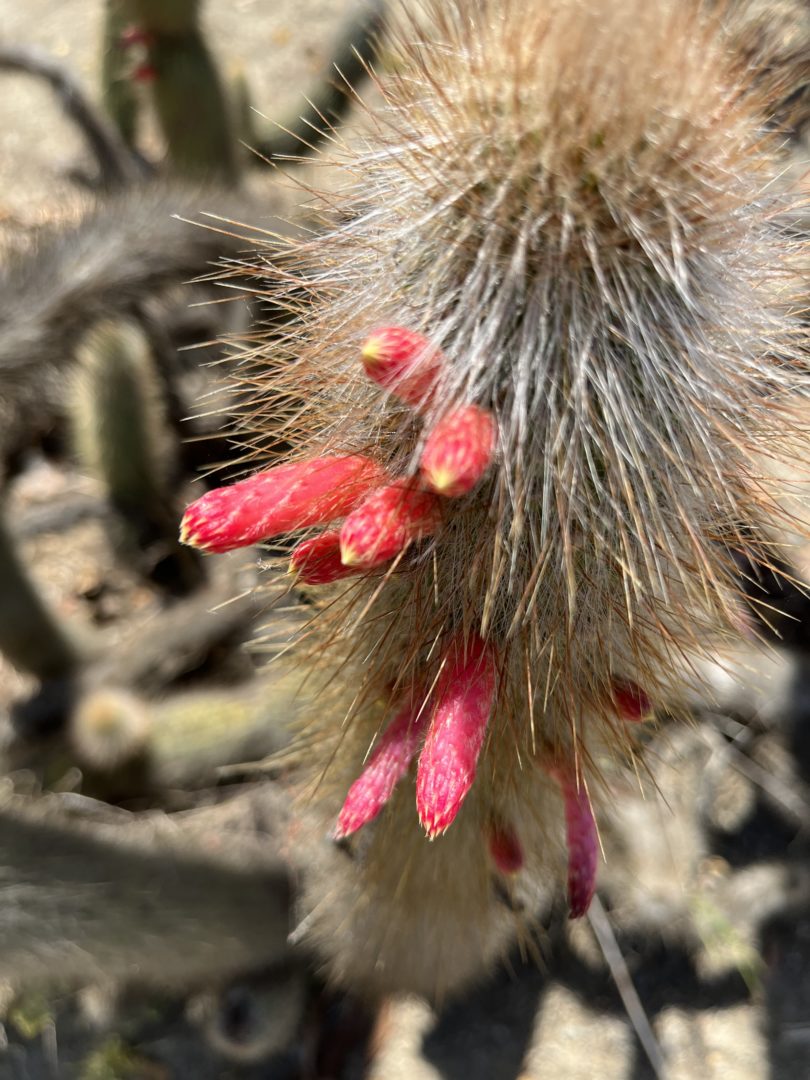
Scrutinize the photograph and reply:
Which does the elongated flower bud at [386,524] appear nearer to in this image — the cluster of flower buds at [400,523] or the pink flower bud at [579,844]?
the cluster of flower buds at [400,523]

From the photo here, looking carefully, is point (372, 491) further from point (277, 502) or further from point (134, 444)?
point (134, 444)

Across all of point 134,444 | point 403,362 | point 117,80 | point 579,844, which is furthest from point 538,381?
point 117,80

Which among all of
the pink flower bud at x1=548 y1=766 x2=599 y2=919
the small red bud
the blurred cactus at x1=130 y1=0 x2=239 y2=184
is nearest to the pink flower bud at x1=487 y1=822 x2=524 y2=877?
the pink flower bud at x1=548 y1=766 x2=599 y2=919

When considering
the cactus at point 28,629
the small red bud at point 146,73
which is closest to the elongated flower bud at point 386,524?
the cactus at point 28,629

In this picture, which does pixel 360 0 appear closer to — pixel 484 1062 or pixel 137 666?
pixel 137 666

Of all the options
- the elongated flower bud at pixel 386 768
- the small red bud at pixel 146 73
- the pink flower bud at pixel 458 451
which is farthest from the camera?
the small red bud at pixel 146 73

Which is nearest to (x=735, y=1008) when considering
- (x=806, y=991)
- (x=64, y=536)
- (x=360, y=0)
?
(x=806, y=991)

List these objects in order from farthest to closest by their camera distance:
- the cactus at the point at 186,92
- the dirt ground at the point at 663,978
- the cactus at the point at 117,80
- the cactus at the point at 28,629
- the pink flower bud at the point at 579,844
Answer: the cactus at the point at 117,80
the cactus at the point at 186,92
the cactus at the point at 28,629
the dirt ground at the point at 663,978
the pink flower bud at the point at 579,844
